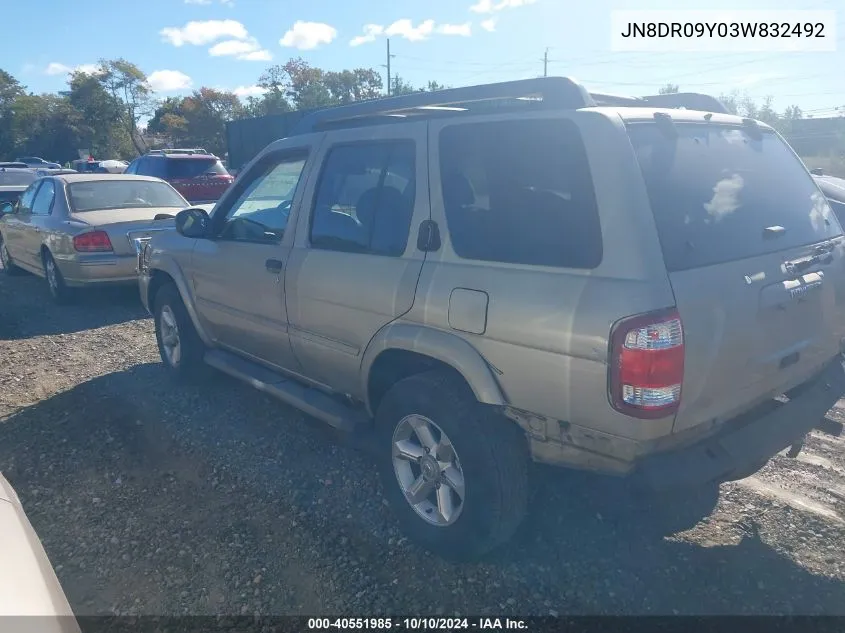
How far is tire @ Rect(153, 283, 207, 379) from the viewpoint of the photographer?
199 inches

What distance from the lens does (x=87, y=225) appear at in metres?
7.50

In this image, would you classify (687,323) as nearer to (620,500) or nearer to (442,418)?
(620,500)

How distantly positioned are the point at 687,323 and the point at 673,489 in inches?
24.1

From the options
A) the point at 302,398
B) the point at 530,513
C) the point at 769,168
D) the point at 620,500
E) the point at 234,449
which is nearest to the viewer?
the point at 620,500

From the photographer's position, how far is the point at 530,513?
11.0 feet

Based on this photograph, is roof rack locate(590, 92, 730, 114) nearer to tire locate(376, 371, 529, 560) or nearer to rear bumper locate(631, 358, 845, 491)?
rear bumper locate(631, 358, 845, 491)

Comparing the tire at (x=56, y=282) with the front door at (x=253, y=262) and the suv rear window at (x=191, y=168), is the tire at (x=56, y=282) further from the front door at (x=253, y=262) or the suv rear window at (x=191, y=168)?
the suv rear window at (x=191, y=168)

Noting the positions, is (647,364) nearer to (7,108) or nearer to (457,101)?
(457,101)

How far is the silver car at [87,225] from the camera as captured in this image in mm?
7477

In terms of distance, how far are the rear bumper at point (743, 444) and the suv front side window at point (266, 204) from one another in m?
2.53

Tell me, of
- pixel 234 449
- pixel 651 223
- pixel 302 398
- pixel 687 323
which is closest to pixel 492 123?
pixel 651 223

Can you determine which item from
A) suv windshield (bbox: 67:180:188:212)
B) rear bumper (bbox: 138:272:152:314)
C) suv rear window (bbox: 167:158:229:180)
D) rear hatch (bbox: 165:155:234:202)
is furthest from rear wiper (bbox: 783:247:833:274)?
suv rear window (bbox: 167:158:229:180)

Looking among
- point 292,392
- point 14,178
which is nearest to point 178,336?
point 292,392

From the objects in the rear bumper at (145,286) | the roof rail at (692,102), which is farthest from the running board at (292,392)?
the roof rail at (692,102)
